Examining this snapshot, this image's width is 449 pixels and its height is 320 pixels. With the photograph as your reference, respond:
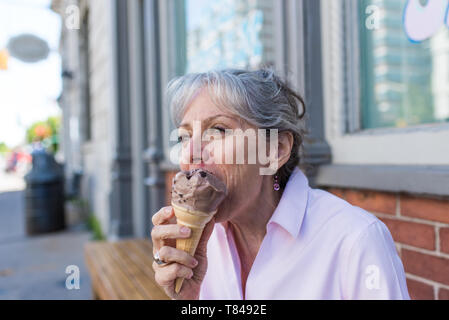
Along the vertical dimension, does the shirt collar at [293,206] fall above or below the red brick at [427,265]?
above

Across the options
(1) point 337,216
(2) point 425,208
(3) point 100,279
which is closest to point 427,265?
(2) point 425,208

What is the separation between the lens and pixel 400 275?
970 millimetres

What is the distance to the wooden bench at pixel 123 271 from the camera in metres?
2.24

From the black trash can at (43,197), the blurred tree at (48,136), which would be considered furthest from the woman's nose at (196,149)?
the blurred tree at (48,136)

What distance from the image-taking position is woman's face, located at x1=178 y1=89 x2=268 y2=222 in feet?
3.60

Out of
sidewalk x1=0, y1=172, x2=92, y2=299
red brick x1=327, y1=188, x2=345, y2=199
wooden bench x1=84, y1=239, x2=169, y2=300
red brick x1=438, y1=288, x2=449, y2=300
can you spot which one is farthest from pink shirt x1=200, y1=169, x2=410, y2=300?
sidewalk x1=0, y1=172, x2=92, y2=299

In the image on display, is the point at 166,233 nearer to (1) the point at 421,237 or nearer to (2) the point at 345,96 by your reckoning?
(1) the point at 421,237

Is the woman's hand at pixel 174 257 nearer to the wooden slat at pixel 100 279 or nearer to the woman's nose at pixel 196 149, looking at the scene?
the woman's nose at pixel 196 149

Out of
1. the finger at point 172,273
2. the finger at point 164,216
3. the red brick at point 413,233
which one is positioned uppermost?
the finger at point 164,216

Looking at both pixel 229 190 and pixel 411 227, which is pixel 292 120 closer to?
pixel 229 190

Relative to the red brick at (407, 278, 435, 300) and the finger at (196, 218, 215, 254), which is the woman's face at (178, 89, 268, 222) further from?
the red brick at (407, 278, 435, 300)

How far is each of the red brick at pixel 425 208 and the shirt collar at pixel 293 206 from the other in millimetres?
650

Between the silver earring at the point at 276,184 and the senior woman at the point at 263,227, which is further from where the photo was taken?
the silver earring at the point at 276,184
